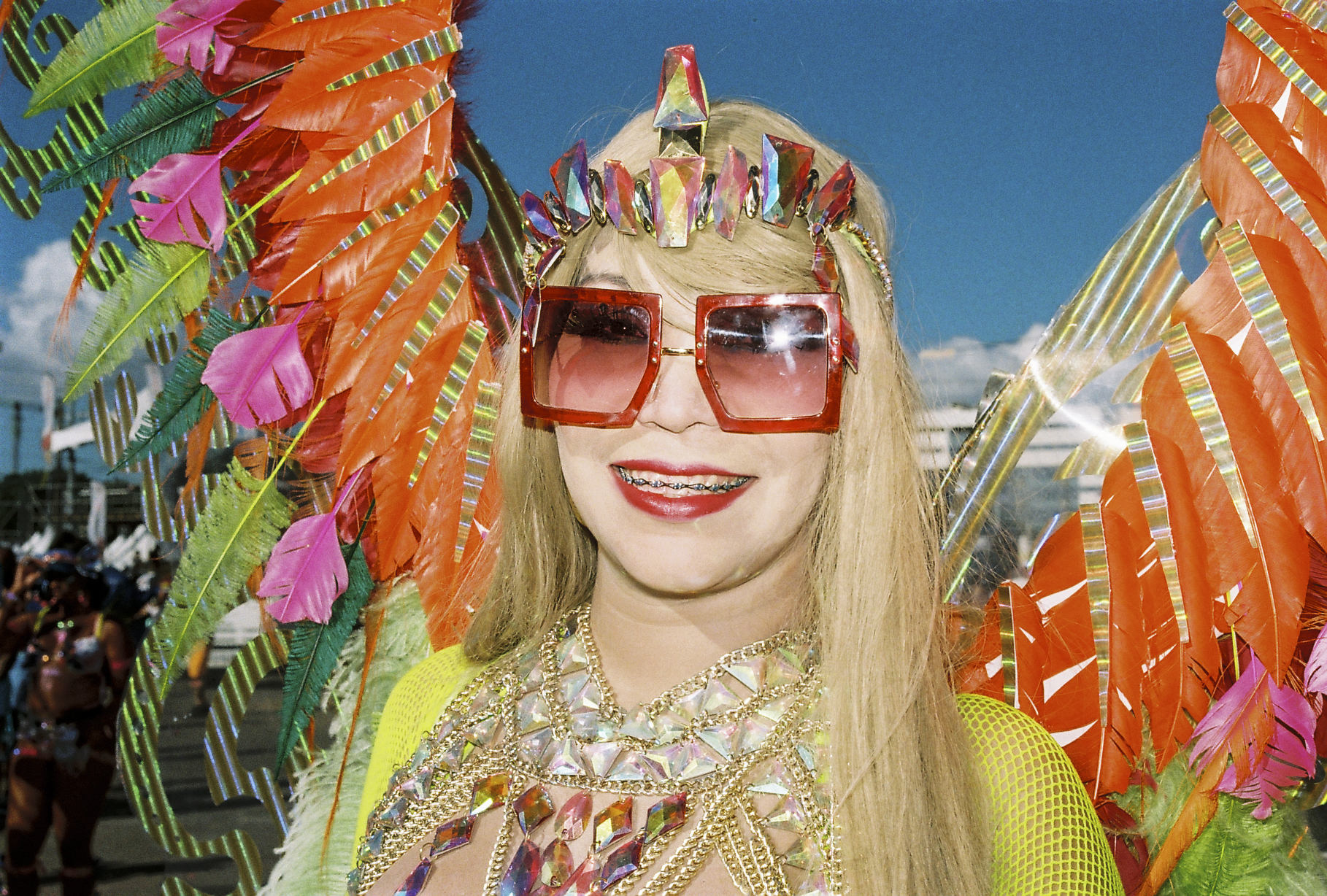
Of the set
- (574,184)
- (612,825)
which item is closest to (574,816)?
(612,825)

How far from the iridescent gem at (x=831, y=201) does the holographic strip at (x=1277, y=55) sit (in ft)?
2.15

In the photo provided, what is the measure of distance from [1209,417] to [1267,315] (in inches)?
6.0

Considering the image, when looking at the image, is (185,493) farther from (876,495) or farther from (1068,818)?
(1068,818)

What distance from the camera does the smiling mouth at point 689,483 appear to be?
48.4 inches

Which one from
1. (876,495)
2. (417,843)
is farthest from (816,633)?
(417,843)

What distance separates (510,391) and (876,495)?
58 centimetres

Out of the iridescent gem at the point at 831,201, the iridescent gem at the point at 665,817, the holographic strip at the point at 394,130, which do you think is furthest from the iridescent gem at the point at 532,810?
the holographic strip at the point at 394,130

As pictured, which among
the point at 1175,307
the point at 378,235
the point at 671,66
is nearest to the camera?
the point at 671,66

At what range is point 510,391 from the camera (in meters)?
1.55

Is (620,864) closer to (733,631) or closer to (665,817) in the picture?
(665,817)

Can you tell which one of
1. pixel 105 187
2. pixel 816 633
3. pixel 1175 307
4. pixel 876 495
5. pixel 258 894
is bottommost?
pixel 258 894

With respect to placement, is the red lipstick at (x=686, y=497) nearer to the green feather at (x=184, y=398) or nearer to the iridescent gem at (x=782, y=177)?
the iridescent gem at (x=782, y=177)

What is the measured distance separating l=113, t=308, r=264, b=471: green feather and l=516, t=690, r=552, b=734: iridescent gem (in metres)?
0.86

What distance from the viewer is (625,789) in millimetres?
1226
